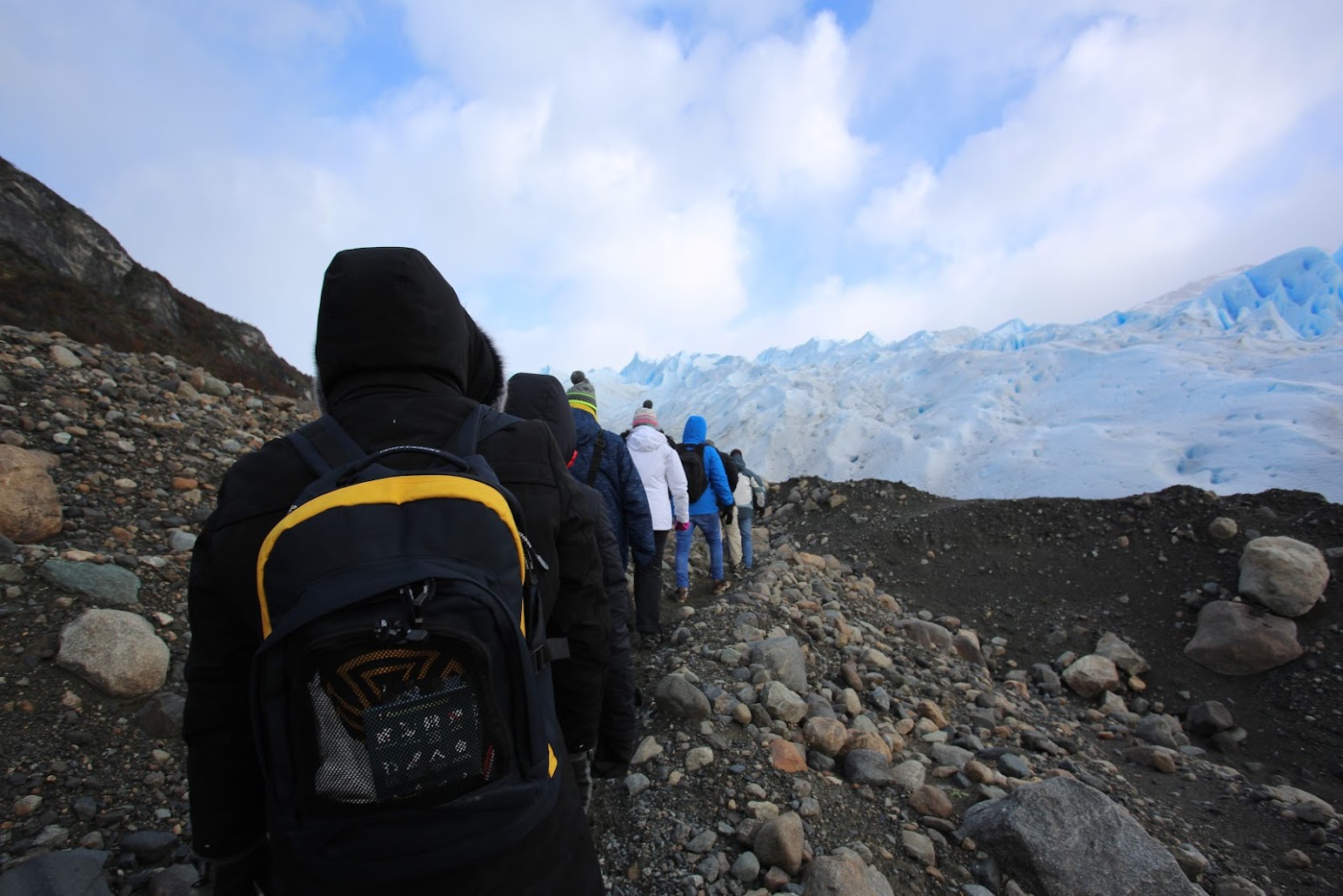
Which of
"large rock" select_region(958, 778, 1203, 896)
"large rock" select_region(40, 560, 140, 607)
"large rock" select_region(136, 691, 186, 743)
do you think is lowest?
"large rock" select_region(958, 778, 1203, 896)

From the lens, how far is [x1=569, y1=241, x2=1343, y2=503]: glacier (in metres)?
12.8

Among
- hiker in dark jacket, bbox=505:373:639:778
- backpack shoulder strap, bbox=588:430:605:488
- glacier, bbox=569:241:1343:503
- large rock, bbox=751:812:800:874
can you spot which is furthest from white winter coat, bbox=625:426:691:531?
glacier, bbox=569:241:1343:503

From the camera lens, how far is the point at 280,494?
115 centimetres

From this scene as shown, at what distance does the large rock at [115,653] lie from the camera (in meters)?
2.46

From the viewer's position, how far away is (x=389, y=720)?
95 centimetres

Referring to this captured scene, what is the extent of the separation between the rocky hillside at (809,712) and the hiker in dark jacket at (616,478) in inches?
35.5

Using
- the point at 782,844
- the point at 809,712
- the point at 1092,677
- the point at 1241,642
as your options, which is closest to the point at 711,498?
the point at 809,712

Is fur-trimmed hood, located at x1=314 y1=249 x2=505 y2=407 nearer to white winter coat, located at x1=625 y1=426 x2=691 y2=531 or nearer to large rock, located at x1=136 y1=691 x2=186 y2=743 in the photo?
large rock, located at x1=136 y1=691 x2=186 y2=743

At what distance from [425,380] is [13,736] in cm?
233

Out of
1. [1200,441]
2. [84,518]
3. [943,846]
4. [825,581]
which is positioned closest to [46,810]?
[84,518]

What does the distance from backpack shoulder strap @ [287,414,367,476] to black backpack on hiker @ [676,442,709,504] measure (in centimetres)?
455

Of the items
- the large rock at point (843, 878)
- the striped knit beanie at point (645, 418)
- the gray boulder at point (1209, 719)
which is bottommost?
the gray boulder at point (1209, 719)

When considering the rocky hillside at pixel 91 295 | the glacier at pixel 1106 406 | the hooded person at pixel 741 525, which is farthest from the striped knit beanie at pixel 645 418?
the glacier at pixel 1106 406

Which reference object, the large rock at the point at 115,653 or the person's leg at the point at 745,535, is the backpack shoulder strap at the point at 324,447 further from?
the person's leg at the point at 745,535
